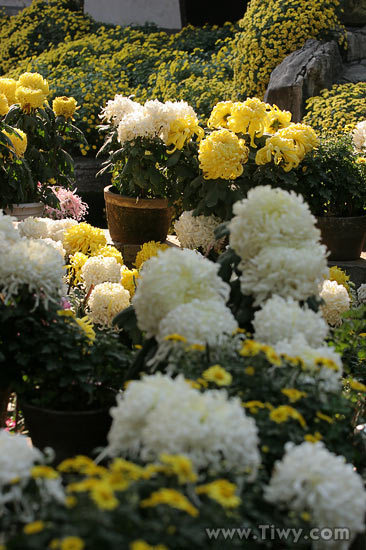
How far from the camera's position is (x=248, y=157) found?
12.1 ft

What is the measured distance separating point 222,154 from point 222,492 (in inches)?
92.8

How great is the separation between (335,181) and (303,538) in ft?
8.64

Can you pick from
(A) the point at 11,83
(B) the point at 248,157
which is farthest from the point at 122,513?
(A) the point at 11,83

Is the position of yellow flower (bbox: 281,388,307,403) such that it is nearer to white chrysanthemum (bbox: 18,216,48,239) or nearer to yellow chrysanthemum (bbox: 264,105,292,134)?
white chrysanthemum (bbox: 18,216,48,239)

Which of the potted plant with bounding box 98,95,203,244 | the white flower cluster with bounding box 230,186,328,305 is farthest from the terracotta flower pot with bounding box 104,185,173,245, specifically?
the white flower cluster with bounding box 230,186,328,305

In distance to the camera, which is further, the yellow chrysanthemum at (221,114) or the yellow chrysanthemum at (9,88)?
the yellow chrysanthemum at (9,88)

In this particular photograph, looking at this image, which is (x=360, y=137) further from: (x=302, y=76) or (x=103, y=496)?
(x=103, y=496)

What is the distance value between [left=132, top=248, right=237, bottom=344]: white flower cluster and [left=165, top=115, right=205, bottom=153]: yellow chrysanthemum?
6.14 feet

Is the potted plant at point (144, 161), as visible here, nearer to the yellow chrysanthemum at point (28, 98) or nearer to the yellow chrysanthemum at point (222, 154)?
the yellow chrysanthemum at point (222, 154)

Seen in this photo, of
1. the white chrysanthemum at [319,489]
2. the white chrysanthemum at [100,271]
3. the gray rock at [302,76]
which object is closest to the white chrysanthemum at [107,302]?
the white chrysanthemum at [100,271]

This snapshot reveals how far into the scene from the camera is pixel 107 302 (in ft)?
9.77

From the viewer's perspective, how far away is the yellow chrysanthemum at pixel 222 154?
A: 345 centimetres

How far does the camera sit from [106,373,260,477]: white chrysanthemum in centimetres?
143

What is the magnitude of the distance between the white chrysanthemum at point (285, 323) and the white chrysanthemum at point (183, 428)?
1.44ft
